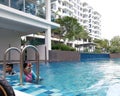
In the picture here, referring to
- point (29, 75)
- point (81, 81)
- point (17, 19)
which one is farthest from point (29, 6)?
point (29, 75)

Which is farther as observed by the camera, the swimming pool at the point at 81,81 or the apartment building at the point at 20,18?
the apartment building at the point at 20,18

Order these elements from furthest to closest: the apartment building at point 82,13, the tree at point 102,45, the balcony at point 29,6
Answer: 1. the apartment building at point 82,13
2. the tree at point 102,45
3. the balcony at point 29,6

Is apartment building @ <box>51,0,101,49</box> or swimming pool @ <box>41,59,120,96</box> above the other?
apartment building @ <box>51,0,101,49</box>

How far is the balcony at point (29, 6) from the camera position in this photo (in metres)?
16.3

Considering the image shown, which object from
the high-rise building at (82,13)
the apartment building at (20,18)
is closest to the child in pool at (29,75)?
the apartment building at (20,18)

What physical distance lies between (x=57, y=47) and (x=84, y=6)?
67289 millimetres

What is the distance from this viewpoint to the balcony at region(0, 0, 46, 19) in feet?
53.3

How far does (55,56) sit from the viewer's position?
22.5m

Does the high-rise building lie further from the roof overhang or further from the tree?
the roof overhang

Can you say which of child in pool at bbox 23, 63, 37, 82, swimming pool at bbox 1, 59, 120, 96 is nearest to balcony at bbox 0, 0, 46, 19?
swimming pool at bbox 1, 59, 120, 96

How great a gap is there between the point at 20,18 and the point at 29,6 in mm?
1956

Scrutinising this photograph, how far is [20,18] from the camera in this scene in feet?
55.1

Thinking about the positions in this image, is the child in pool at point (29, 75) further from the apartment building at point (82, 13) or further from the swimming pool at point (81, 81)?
the apartment building at point (82, 13)

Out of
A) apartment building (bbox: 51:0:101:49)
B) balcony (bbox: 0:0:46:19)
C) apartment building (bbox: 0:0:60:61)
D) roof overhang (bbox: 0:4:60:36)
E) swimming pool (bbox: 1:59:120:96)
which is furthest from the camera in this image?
apartment building (bbox: 51:0:101:49)
